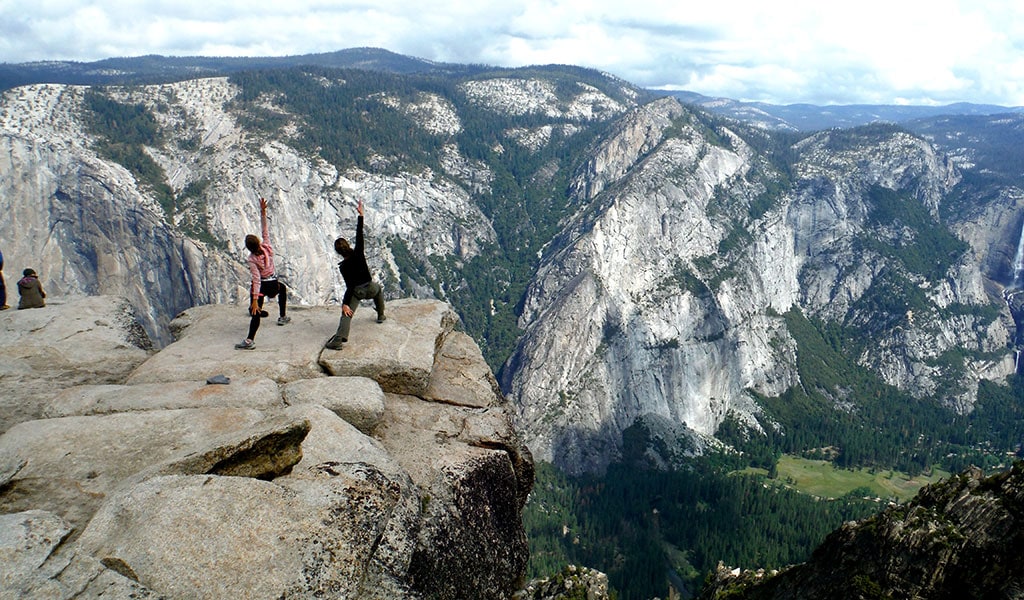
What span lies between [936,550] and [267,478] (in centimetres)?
2887

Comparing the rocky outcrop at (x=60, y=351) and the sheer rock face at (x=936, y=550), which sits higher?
the rocky outcrop at (x=60, y=351)

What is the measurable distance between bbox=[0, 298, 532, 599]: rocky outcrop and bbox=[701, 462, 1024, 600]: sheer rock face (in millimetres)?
18756

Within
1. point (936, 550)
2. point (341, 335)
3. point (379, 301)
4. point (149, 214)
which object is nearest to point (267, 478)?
point (341, 335)

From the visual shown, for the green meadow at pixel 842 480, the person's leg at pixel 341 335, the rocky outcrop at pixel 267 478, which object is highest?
the person's leg at pixel 341 335

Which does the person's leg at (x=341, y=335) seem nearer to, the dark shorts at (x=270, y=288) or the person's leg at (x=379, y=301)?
the person's leg at (x=379, y=301)

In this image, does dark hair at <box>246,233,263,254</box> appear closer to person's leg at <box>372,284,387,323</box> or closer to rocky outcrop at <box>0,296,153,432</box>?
person's leg at <box>372,284,387,323</box>

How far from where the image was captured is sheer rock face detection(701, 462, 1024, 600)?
77.6ft

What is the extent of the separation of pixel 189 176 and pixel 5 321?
606 feet

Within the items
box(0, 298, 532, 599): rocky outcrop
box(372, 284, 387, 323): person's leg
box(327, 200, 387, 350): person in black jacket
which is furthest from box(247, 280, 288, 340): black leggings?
box(372, 284, 387, 323): person's leg

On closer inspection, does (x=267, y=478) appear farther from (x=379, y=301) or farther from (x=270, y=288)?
(x=270, y=288)

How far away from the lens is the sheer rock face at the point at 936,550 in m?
23.6

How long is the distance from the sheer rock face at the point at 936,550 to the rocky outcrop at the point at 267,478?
18.8m

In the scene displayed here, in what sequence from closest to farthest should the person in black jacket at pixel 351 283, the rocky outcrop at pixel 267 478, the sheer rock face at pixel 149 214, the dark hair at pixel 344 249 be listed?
the rocky outcrop at pixel 267 478
the person in black jacket at pixel 351 283
the dark hair at pixel 344 249
the sheer rock face at pixel 149 214

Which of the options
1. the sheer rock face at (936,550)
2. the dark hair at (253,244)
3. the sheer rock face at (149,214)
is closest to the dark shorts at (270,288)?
the dark hair at (253,244)
